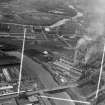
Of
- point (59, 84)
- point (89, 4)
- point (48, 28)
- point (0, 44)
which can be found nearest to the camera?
point (59, 84)

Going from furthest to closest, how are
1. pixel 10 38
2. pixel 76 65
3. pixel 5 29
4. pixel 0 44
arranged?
pixel 5 29 → pixel 10 38 → pixel 0 44 → pixel 76 65

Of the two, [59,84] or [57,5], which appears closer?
[59,84]

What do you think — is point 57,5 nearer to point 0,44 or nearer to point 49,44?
point 49,44

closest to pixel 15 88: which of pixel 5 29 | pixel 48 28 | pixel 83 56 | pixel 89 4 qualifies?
pixel 83 56

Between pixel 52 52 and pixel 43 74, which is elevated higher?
pixel 52 52

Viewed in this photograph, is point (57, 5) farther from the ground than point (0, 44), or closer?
farther from the ground

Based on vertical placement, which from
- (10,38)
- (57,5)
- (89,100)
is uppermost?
(57,5)

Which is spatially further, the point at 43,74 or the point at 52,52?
the point at 52,52
